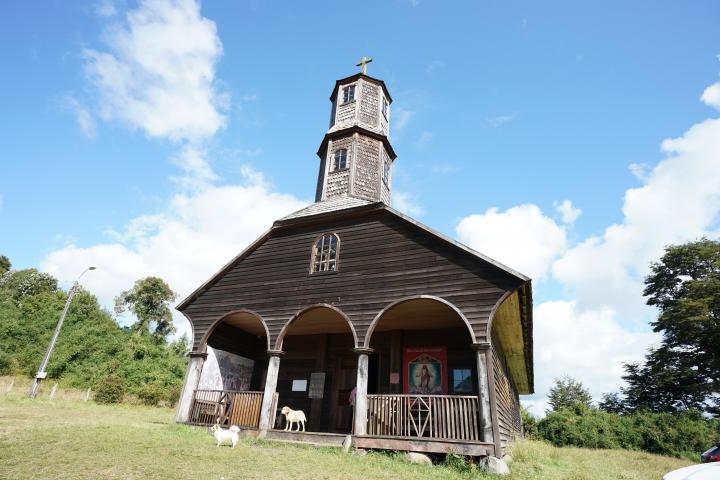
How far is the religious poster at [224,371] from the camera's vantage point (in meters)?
14.3

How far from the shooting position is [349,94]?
1889 centimetres

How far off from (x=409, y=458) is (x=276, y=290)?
6599 millimetres

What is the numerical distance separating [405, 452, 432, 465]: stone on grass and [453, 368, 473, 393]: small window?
3808 millimetres

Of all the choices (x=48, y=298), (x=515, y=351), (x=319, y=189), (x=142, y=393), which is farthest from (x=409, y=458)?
(x=48, y=298)

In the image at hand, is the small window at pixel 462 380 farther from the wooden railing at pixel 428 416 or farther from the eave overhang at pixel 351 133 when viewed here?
the eave overhang at pixel 351 133

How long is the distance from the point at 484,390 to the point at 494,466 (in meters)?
1.59

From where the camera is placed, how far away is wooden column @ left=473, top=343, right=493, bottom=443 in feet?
29.8

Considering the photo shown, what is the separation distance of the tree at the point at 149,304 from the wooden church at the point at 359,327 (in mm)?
31070

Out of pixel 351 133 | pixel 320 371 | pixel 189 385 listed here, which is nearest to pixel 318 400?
pixel 320 371

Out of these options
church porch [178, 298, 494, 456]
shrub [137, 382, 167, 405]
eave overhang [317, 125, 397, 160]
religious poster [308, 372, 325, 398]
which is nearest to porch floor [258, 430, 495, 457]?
church porch [178, 298, 494, 456]

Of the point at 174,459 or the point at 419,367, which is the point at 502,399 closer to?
the point at 419,367

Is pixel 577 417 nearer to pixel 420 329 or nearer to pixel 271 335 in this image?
pixel 420 329

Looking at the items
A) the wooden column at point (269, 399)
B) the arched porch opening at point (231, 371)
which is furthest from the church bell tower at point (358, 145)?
the wooden column at point (269, 399)

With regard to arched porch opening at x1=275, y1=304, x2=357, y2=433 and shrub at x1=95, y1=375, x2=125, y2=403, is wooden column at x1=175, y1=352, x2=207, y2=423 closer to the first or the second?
arched porch opening at x1=275, y1=304, x2=357, y2=433
